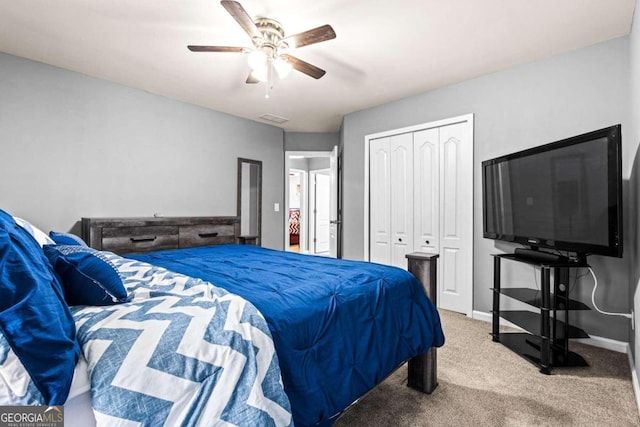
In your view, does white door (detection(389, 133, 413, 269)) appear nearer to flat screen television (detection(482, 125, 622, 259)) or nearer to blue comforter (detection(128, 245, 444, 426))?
flat screen television (detection(482, 125, 622, 259))

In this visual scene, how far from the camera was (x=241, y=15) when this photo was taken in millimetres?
1795

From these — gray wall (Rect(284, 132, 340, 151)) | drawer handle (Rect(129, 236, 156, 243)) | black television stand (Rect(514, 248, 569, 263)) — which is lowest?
black television stand (Rect(514, 248, 569, 263))

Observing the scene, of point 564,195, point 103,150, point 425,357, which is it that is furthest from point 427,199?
point 103,150

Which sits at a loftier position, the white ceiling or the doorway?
the white ceiling

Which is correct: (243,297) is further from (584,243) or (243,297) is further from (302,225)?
(302,225)

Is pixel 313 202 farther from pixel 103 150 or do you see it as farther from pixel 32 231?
pixel 32 231

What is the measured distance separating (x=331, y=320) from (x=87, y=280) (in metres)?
0.87

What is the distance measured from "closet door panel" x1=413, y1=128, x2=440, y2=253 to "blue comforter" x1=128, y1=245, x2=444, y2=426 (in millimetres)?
1879

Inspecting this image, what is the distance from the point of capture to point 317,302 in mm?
1265

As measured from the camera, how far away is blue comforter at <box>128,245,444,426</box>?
1.10m

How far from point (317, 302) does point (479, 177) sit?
2.66m

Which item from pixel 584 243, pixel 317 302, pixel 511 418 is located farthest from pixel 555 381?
pixel 317 302

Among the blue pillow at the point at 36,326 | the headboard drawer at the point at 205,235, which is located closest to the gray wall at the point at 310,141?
the headboard drawer at the point at 205,235

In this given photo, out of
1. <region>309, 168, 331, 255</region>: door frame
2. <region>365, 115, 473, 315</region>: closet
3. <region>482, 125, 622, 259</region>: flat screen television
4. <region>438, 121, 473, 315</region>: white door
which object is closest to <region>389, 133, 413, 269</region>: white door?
<region>365, 115, 473, 315</region>: closet
